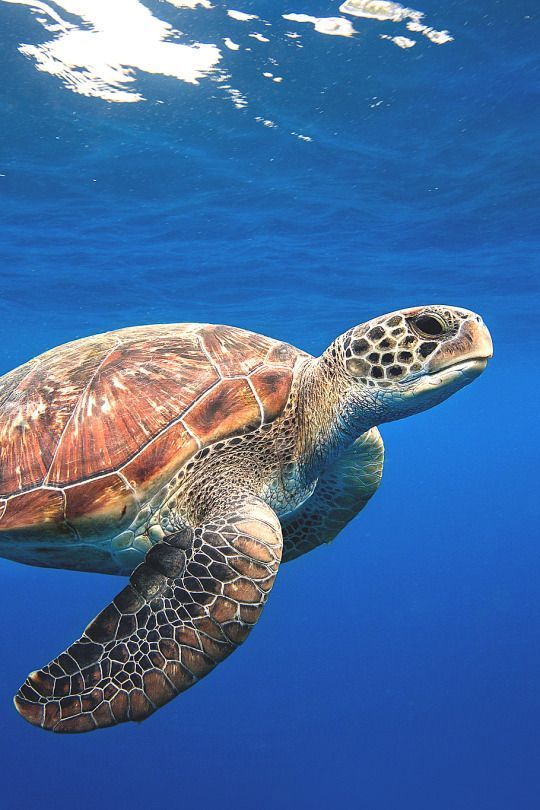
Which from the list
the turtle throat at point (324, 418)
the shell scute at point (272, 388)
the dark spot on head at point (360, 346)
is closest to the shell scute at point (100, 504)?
the shell scute at point (272, 388)

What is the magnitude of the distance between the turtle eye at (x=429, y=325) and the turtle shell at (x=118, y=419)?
860mm

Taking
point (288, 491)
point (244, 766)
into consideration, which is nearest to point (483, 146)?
point (288, 491)

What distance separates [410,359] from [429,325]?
19cm

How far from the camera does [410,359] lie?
2539 millimetres

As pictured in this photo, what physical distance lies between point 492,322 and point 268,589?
24907mm

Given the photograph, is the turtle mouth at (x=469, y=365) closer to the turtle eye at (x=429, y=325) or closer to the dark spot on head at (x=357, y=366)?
the turtle eye at (x=429, y=325)

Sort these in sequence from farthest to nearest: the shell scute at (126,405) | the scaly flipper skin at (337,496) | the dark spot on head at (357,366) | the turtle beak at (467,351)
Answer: the scaly flipper skin at (337,496) < the shell scute at (126,405) < the dark spot on head at (357,366) < the turtle beak at (467,351)

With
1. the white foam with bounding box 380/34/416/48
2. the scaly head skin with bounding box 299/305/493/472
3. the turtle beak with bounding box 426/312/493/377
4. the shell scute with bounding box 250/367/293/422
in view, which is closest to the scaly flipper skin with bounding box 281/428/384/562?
the scaly head skin with bounding box 299/305/493/472

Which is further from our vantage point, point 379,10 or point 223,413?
point 379,10

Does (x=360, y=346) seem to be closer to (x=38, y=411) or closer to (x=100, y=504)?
(x=100, y=504)

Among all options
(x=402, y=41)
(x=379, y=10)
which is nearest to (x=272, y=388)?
(x=379, y=10)

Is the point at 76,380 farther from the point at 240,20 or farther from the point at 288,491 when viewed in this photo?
the point at 240,20

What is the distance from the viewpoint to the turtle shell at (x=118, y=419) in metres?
2.74

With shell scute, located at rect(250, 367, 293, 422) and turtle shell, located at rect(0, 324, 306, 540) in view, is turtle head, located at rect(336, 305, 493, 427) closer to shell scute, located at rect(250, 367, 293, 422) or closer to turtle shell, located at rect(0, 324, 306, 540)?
shell scute, located at rect(250, 367, 293, 422)
